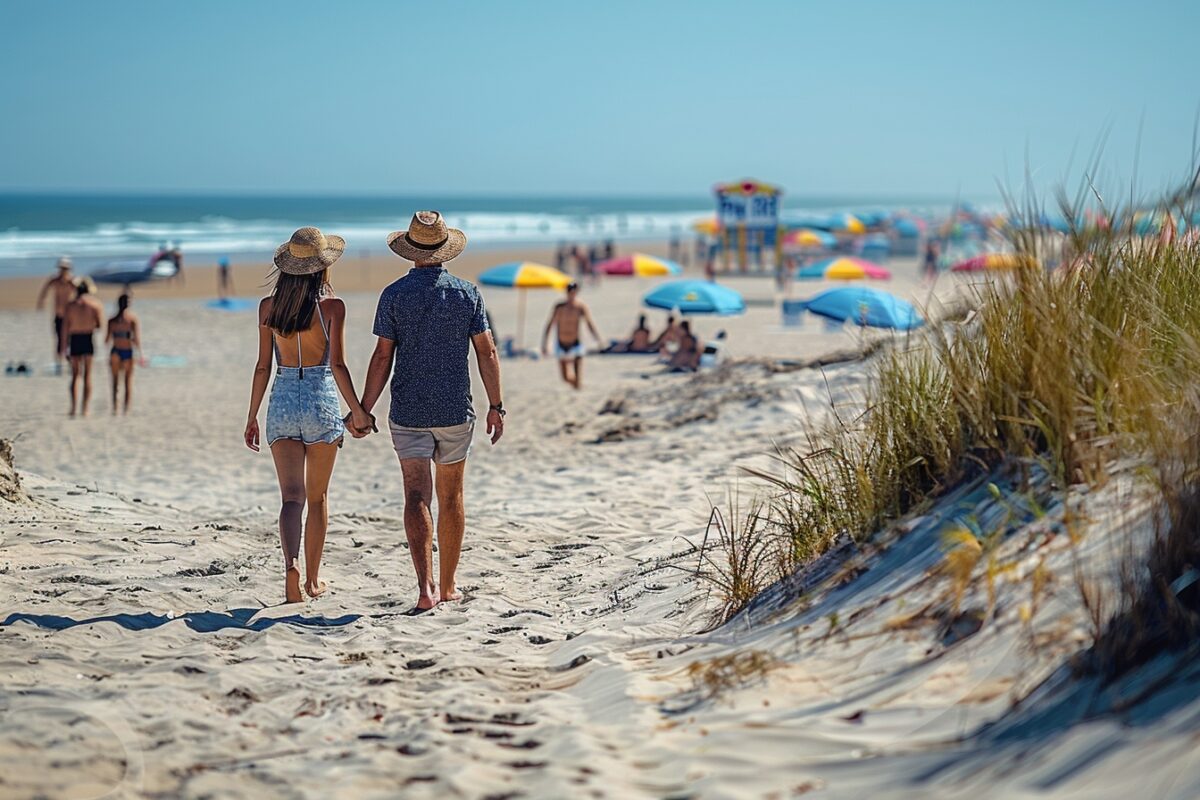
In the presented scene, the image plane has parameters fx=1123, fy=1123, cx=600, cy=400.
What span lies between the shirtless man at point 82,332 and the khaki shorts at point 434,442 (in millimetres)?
7711

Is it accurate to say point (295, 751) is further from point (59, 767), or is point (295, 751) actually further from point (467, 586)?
point (467, 586)

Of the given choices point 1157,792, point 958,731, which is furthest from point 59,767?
point 1157,792

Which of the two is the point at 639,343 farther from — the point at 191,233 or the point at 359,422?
the point at 191,233

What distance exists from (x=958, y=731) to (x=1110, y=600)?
0.51m

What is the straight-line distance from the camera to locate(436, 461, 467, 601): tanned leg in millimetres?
4391

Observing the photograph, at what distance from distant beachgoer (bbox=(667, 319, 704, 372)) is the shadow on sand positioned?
9338mm

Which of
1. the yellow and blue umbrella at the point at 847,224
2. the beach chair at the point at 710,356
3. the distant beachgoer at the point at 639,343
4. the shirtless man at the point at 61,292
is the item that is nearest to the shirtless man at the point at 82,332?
the shirtless man at the point at 61,292

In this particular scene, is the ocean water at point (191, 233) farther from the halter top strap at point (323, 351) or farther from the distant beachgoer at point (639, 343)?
the halter top strap at point (323, 351)

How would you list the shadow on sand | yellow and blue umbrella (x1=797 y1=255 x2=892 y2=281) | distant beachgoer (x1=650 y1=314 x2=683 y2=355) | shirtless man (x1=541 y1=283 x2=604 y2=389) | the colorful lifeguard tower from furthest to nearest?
the colorful lifeguard tower → yellow and blue umbrella (x1=797 y1=255 x2=892 y2=281) → distant beachgoer (x1=650 y1=314 x2=683 y2=355) → shirtless man (x1=541 y1=283 x2=604 y2=389) → the shadow on sand

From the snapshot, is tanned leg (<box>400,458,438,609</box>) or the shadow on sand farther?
tanned leg (<box>400,458,438,609</box>)

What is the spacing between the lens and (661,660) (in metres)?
3.46

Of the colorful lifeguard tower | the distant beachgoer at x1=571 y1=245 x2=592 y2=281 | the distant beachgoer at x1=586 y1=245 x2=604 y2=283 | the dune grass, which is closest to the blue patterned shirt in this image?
the dune grass

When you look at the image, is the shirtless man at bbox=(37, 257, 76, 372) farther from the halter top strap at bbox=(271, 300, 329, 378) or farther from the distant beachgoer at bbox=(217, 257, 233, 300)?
the distant beachgoer at bbox=(217, 257, 233, 300)

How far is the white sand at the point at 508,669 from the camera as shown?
256 centimetres
